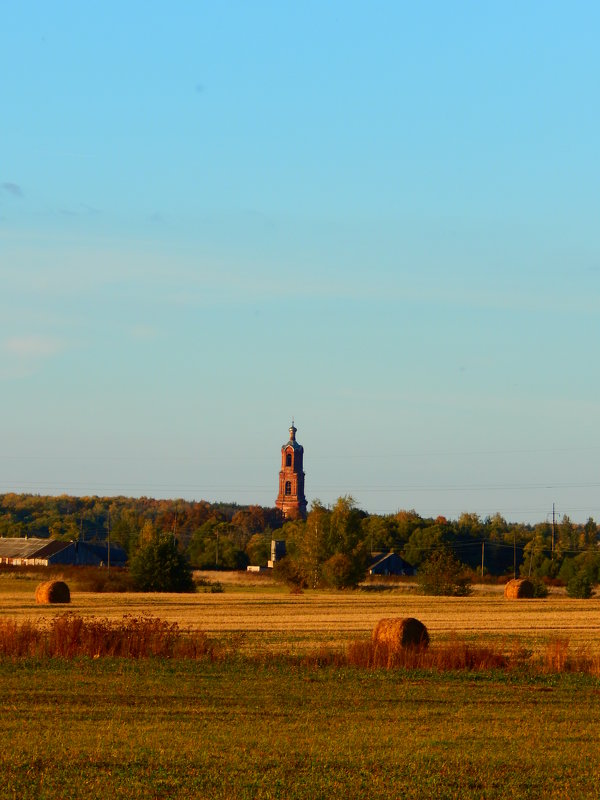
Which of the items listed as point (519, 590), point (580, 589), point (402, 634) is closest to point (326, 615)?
point (402, 634)

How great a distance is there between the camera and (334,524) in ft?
314

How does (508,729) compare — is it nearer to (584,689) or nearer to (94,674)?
(584,689)

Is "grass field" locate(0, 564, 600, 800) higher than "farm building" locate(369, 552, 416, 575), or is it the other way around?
"farm building" locate(369, 552, 416, 575)

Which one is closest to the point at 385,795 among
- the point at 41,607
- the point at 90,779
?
the point at 90,779

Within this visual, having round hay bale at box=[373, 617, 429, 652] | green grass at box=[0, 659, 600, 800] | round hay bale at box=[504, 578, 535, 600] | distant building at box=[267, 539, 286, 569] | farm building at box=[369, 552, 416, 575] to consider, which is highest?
distant building at box=[267, 539, 286, 569]

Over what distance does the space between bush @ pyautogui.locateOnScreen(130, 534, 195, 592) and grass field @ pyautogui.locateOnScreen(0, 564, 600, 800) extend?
39.7 metres

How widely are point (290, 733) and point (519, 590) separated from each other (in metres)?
52.2

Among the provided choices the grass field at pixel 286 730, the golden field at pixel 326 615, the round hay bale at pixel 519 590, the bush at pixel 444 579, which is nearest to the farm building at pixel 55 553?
the golden field at pixel 326 615

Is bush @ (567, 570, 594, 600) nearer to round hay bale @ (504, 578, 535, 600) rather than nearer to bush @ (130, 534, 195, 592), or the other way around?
round hay bale @ (504, 578, 535, 600)

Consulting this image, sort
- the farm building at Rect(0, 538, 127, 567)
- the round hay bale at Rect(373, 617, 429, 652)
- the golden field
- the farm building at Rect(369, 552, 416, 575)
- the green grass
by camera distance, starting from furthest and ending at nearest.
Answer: the farm building at Rect(369, 552, 416, 575) → the farm building at Rect(0, 538, 127, 567) → the golden field → the round hay bale at Rect(373, 617, 429, 652) → the green grass

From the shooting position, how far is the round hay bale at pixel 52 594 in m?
51.5

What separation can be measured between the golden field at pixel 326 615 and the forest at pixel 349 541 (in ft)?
71.4

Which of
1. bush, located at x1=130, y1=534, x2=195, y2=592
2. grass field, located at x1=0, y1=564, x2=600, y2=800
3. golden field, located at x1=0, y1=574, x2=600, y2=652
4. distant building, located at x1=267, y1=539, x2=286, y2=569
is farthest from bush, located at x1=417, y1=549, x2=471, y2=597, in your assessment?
distant building, located at x1=267, y1=539, x2=286, y2=569

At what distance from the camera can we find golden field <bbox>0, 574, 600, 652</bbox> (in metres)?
34.8
